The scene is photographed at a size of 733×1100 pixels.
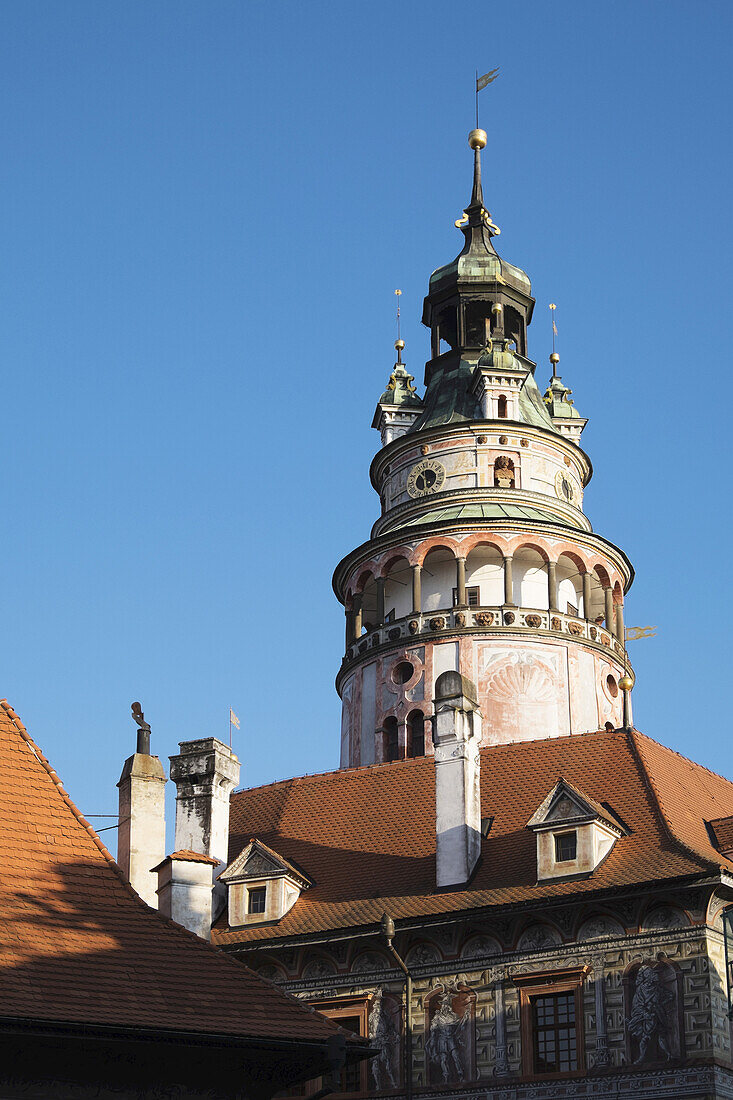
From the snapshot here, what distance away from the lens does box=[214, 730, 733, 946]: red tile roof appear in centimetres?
2497

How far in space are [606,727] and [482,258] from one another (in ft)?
49.7

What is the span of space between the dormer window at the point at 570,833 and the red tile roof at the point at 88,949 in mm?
8544

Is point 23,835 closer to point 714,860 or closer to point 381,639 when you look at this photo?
point 714,860

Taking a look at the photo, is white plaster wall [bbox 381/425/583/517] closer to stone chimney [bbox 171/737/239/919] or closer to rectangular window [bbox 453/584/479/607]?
rectangular window [bbox 453/584/479/607]

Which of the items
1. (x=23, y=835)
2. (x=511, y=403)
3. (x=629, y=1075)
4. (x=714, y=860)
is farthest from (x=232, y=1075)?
(x=511, y=403)

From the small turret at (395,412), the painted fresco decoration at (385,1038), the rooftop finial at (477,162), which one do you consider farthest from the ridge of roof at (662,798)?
the rooftop finial at (477,162)

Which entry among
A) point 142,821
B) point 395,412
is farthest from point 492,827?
point 395,412

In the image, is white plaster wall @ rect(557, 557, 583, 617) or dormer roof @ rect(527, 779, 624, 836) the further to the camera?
white plaster wall @ rect(557, 557, 583, 617)

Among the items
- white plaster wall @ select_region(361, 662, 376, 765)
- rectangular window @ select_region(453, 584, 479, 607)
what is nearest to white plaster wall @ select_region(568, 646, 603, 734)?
rectangular window @ select_region(453, 584, 479, 607)

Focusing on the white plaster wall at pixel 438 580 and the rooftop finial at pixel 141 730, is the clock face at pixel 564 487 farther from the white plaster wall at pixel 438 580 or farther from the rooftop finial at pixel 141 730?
the rooftop finial at pixel 141 730

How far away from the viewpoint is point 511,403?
133 feet

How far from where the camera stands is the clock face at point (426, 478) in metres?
39.6

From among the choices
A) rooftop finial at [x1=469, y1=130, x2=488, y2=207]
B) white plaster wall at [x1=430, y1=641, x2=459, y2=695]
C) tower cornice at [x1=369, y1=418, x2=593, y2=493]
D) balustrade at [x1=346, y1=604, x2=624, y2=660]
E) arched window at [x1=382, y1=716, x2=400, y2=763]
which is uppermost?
rooftop finial at [x1=469, y1=130, x2=488, y2=207]

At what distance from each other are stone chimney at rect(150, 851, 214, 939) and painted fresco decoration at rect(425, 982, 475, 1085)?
564 centimetres
